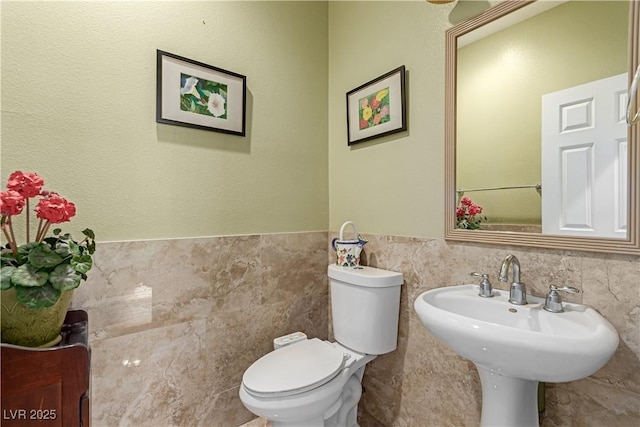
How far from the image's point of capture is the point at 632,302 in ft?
2.76

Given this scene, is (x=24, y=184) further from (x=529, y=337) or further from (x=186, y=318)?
(x=529, y=337)

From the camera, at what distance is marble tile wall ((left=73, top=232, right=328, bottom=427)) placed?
116 centimetres

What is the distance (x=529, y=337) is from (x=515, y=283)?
346 mm

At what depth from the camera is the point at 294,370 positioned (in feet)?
3.98

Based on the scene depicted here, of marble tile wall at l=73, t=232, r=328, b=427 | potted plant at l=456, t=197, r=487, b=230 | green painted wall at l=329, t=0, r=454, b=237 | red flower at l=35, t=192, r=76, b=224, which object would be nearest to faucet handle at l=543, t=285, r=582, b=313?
potted plant at l=456, t=197, r=487, b=230

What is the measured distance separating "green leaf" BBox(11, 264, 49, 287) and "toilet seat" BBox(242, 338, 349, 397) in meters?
0.76

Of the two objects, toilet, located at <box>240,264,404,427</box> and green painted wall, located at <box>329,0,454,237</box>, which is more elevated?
green painted wall, located at <box>329,0,454,237</box>

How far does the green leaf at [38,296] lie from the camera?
2.31 feet

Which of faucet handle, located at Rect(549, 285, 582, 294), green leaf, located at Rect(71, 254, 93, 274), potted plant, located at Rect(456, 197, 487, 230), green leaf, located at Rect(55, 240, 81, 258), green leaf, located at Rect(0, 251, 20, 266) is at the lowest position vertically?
faucet handle, located at Rect(549, 285, 582, 294)

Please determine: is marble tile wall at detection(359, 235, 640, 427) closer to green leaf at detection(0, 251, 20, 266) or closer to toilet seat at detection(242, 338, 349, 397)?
toilet seat at detection(242, 338, 349, 397)

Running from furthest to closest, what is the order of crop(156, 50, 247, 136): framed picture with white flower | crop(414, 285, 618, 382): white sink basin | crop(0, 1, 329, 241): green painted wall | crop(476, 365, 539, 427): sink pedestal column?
crop(156, 50, 247, 136): framed picture with white flower < crop(0, 1, 329, 241): green painted wall < crop(476, 365, 539, 427): sink pedestal column < crop(414, 285, 618, 382): white sink basin

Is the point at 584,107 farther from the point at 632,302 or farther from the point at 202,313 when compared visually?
the point at 202,313

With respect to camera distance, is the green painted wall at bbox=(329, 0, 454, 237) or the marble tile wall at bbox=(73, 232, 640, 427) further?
the green painted wall at bbox=(329, 0, 454, 237)

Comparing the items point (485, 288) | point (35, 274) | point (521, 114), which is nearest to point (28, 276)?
point (35, 274)
